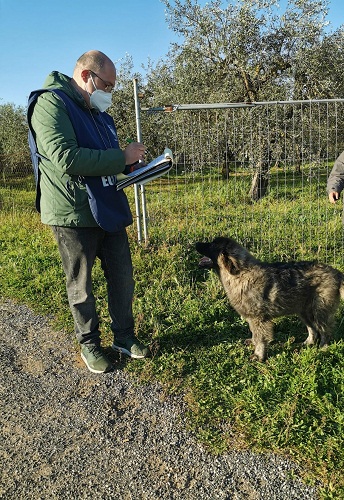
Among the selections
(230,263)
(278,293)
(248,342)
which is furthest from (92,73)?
(248,342)

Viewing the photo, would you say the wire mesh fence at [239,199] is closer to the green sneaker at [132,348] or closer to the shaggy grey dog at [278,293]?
the shaggy grey dog at [278,293]

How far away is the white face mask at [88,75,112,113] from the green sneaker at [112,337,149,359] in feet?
6.99

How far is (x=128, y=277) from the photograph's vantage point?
149 inches

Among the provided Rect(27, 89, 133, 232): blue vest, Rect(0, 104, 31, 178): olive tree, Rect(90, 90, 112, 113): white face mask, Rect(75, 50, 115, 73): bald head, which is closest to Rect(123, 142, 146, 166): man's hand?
Rect(27, 89, 133, 232): blue vest

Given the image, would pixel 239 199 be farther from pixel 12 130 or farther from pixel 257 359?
pixel 12 130

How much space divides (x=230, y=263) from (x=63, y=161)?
1.85 metres

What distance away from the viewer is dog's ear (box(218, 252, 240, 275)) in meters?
3.92

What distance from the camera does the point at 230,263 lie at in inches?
154

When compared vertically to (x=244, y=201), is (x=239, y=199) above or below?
below

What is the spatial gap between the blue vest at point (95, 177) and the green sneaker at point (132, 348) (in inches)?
46.5

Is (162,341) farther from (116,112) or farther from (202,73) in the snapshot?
(116,112)

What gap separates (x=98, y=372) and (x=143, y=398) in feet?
1.82

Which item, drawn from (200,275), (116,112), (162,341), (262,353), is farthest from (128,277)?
(116,112)

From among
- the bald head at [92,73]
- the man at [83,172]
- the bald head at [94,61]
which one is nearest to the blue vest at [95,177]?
the man at [83,172]
